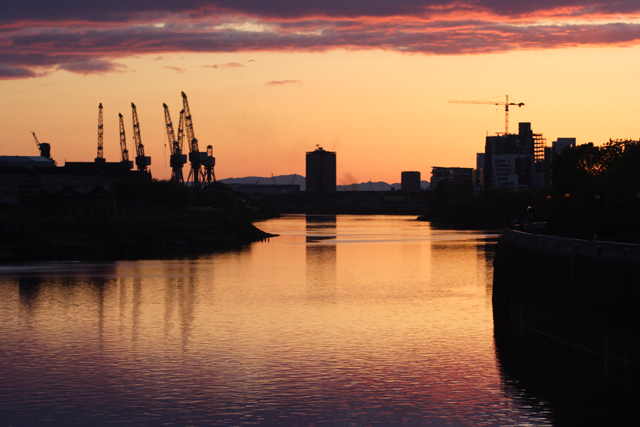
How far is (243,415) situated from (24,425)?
339 inches

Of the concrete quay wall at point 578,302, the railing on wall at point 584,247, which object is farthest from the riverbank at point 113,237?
the railing on wall at point 584,247

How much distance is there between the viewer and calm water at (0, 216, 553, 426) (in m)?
32.6

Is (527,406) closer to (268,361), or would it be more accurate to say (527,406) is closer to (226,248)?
(268,361)

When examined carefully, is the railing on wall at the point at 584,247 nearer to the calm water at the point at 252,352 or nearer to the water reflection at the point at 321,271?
the calm water at the point at 252,352

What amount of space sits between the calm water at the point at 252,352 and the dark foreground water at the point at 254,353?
0.13 m

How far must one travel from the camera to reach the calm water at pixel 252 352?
3259 cm

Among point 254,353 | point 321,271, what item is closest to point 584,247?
point 254,353

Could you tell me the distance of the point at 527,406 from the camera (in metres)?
33.8

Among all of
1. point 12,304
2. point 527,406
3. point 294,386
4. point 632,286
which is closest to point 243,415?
point 294,386

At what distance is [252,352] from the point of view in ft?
143

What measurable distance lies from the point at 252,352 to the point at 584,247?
1927 cm

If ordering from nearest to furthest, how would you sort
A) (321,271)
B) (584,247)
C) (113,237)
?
1. (584,247)
2. (321,271)
3. (113,237)

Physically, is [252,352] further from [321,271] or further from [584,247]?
[321,271]

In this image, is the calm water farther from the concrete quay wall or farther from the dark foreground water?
the concrete quay wall
